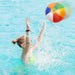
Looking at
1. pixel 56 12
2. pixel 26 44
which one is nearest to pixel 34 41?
pixel 56 12

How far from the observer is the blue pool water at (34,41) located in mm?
4457

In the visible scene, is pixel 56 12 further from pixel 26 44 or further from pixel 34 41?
pixel 34 41

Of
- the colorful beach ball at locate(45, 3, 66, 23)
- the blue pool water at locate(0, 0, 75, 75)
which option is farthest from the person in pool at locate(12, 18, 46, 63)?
the colorful beach ball at locate(45, 3, 66, 23)

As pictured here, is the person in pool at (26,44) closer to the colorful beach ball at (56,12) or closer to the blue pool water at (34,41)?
the blue pool water at (34,41)

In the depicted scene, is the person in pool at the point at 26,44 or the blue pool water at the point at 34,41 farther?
the blue pool water at the point at 34,41

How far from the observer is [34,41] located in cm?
559

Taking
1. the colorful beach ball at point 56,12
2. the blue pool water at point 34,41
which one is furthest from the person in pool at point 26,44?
the colorful beach ball at point 56,12

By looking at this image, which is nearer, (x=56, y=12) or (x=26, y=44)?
(x=26, y=44)

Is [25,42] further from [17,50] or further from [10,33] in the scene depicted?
[10,33]

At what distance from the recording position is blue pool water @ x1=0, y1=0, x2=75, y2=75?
446 centimetres

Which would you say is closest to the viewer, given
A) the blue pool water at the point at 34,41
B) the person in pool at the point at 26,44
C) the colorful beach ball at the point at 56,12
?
the person in pool at the point at 26,44

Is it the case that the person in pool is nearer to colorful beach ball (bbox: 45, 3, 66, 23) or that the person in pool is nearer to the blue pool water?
the blue pool water

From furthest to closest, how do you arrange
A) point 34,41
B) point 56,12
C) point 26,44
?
point 34,41 < point 56,12 < point 26,44

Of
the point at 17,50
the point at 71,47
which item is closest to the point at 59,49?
the point at 71,47
